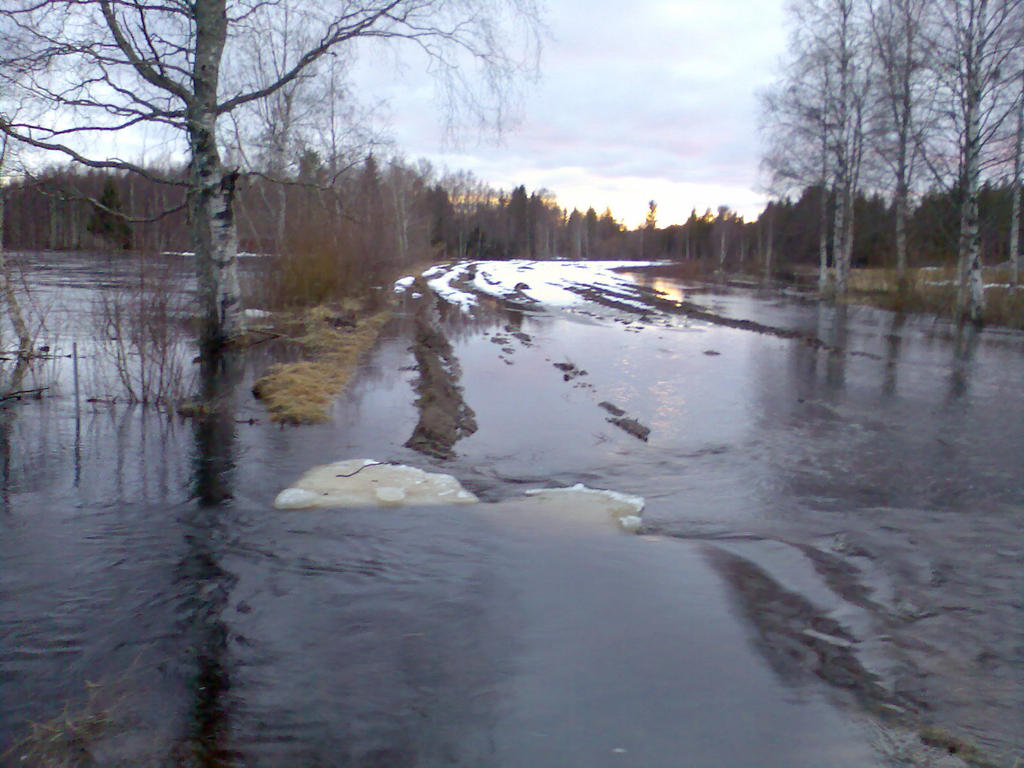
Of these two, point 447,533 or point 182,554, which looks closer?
point 182,554

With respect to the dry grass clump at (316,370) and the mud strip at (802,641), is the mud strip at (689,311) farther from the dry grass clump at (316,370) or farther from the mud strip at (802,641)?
the mud strip at (802,641)

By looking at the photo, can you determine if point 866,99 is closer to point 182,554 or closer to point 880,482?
point 880,482

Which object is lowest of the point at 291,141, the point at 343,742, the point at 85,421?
the point at 343,742

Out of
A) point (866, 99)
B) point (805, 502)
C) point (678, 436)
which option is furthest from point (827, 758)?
point (866, 99)

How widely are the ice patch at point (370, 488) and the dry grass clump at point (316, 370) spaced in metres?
2.38

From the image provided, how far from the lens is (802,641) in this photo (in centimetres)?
488

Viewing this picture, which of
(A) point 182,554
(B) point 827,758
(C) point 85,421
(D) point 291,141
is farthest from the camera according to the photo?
(D) point 291,141

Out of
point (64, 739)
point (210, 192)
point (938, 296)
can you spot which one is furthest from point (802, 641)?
point (938, 296)

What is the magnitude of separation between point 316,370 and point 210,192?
3.69 m

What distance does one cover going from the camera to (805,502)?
292 inches

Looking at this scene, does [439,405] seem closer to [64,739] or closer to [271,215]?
[64,739]

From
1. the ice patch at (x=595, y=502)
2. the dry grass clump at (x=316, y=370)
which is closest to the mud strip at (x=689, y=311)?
the dry grass clump at (x=316, y=370)

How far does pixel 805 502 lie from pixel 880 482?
112cm

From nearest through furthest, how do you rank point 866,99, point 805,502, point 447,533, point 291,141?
point 447,533 < point 805,502 < point 866,99 < point 291,141
